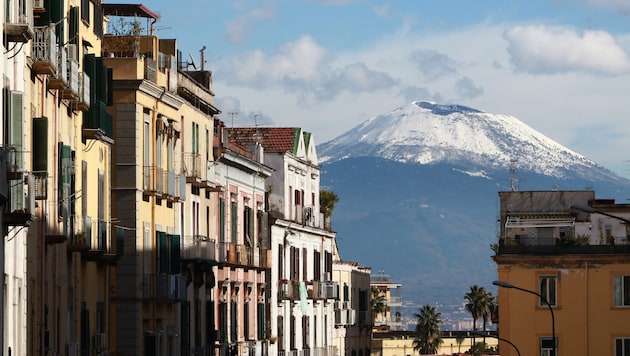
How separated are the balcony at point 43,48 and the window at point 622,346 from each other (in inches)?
2084

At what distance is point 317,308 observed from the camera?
101500 millimetres

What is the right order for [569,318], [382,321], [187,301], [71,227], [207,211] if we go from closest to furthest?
[71,227] < [187,301] < [207,211] < [569,318] < [382,321]

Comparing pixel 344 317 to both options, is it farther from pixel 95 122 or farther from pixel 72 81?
pixel 72 81

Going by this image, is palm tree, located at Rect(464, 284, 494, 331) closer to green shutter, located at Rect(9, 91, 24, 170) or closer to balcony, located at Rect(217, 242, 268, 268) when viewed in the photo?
balcony, located at Rect(217, 242, 268, 268)

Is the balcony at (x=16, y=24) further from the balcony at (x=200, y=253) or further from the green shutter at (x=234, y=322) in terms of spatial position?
the green shutter at (x=234, y=322)

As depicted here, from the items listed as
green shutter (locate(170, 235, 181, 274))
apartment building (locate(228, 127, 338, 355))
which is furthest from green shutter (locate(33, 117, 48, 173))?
apartment building (locate(228, 127, 338, 355))

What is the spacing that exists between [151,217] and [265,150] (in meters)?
32.1

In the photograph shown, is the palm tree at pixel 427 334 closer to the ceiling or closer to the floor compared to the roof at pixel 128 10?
closer to the floor

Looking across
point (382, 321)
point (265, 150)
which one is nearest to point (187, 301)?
point (265, 150)

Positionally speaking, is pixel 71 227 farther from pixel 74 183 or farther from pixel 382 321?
pixel 382 321

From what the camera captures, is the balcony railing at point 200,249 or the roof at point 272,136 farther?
the roof at point 272,136

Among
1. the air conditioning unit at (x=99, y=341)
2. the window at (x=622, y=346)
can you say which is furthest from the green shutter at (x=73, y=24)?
the window at (x=622, y=346)

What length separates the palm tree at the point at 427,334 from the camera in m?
163

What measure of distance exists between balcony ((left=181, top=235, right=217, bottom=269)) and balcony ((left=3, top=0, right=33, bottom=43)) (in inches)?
1249
